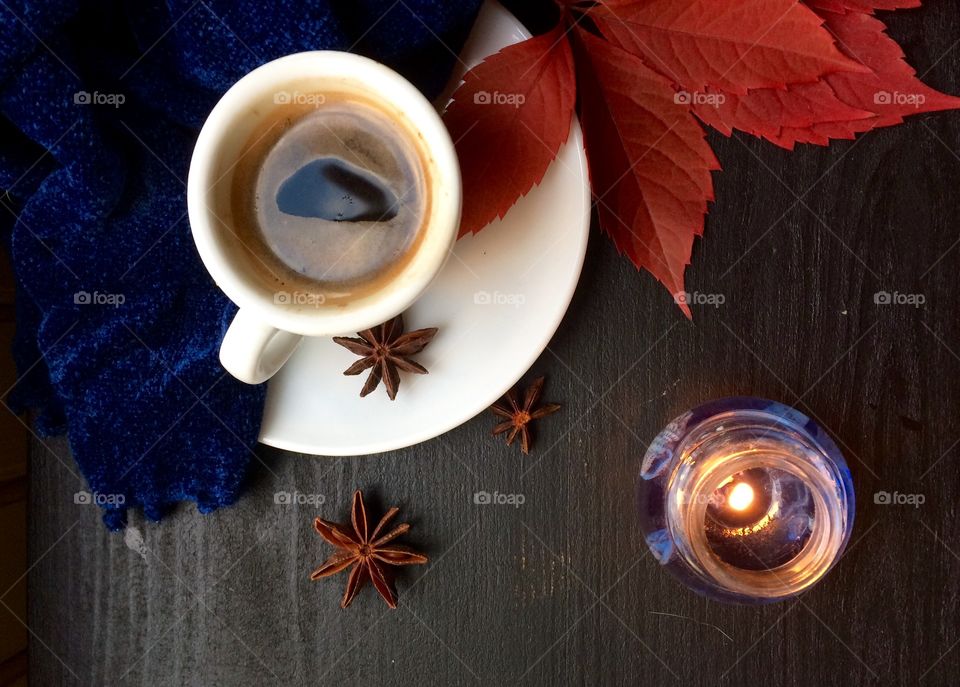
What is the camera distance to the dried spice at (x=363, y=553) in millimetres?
836

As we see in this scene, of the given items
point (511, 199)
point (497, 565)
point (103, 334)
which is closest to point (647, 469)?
point (497, 565)

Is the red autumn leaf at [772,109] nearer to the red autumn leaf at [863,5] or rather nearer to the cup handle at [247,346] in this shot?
the red autumn leaf at [863,5]

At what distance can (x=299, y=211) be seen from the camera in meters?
0.70

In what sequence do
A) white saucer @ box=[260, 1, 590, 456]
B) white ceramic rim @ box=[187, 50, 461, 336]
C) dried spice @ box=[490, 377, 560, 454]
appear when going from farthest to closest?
dried spice @ box=[490, 377, 560, 454], white saucer @ box=[260, 1, 590, 456], white ceramic rim @ box=[187, 50, 461, 336]

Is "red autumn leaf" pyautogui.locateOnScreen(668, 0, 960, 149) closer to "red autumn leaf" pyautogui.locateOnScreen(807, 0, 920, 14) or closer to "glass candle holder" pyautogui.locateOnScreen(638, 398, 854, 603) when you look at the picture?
"red autumn leaf" pyautogui.locateOnScreen(807, 0, 920, 14)

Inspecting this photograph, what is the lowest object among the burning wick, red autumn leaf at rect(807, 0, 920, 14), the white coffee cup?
the burning wick

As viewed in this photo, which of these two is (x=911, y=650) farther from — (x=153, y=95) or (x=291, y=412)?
(x=153, y=95)

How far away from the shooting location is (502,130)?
2.32ft

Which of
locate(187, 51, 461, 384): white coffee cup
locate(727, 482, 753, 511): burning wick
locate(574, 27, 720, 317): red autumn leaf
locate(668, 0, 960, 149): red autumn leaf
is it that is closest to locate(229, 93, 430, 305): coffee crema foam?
locate(187, 51, 461, 384): white coffee cup

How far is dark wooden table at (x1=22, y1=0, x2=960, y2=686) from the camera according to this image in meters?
0.84

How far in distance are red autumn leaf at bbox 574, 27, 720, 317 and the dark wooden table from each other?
0.05m

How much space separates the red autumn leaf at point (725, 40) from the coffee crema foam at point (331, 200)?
25cm

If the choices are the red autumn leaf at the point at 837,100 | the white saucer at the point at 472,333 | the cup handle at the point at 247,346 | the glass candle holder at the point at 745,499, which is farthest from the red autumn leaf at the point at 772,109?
the cup handle at the point at 247,346

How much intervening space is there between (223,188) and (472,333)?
27 centimetres
